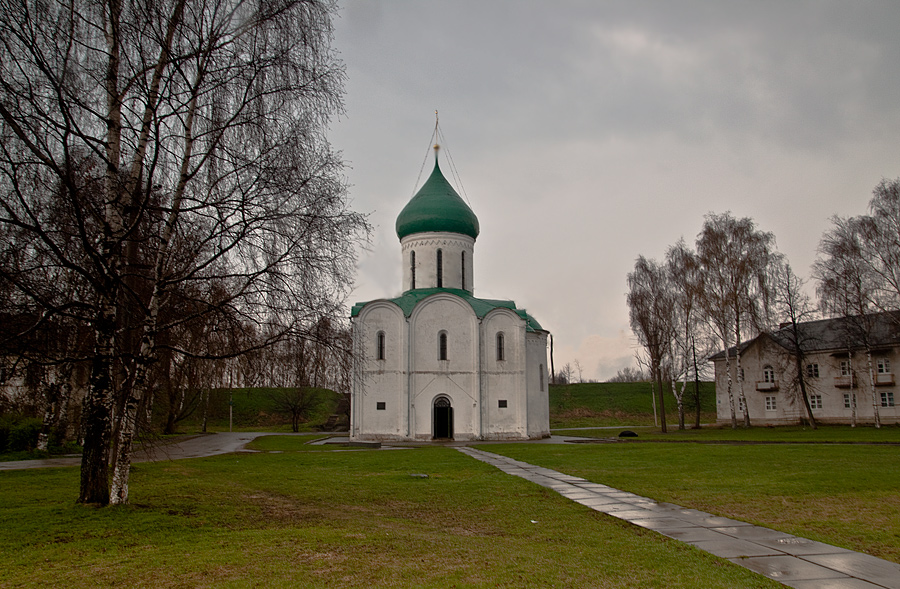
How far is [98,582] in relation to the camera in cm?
569

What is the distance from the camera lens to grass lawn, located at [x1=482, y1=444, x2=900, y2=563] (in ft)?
29.8

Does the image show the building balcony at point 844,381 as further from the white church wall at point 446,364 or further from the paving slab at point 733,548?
the paving slab at point 733,548

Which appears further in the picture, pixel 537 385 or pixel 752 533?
pixel 537 385

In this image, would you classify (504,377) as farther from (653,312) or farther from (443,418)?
(653,312)

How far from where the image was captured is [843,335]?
43438mm

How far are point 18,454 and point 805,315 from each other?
40.2 metres

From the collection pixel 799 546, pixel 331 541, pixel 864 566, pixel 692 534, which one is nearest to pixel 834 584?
pixel 864 566

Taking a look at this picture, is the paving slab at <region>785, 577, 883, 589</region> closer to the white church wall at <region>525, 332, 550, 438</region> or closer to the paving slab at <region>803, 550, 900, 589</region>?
the paving slab at <region>803, 550, 900, 589</region>

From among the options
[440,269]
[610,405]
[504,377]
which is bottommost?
[610,405]

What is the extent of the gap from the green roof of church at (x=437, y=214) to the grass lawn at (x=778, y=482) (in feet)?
57.4

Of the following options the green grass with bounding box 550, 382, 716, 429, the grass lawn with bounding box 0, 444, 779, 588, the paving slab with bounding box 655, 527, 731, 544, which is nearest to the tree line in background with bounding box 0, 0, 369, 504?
the grass lawn with bounding box 0, 444, 779, 588

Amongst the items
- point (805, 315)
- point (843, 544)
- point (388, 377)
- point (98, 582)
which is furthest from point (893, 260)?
point (98, 582)

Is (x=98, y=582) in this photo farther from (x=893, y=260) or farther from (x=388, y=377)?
(x=893, y=260)

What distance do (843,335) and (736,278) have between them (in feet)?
39.5
